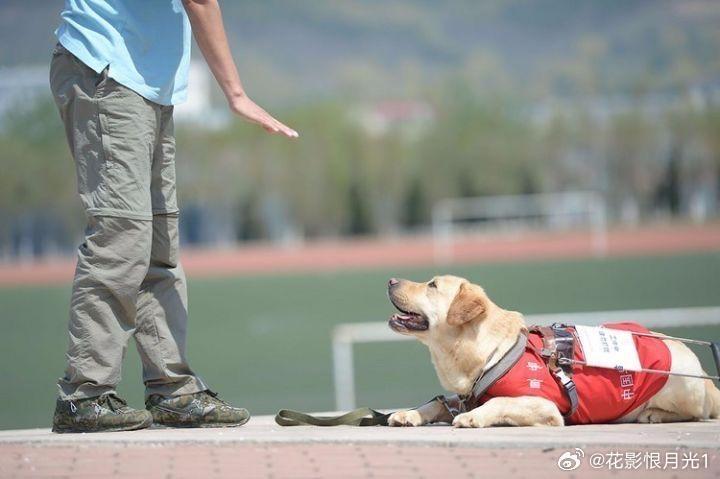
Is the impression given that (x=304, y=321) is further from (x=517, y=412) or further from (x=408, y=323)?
(x=517, y=412)

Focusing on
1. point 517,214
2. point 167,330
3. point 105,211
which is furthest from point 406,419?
point 517,214

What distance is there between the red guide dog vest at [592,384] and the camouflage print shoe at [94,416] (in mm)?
1433

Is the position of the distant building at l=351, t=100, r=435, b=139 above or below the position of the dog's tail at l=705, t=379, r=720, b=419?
above

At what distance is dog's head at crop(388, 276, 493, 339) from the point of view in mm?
4617

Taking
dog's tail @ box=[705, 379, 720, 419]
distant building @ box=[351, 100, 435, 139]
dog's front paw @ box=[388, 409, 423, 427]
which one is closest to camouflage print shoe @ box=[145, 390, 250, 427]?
dog's front paw @ box=[388, 409, 423, 427]

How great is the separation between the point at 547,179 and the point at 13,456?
6277 cm

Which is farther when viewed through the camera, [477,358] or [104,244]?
[477,358]

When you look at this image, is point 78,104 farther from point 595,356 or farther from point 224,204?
point 224,204

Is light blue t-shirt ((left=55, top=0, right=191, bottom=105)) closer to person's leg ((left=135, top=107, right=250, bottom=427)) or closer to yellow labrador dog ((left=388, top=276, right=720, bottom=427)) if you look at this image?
person's leg ((left=135, top=107, right=250, bottom=427))

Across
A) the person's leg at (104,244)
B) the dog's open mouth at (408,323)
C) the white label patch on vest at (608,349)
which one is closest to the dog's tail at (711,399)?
the white label patch on vest at (608,349)

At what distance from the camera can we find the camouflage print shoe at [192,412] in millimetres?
4531

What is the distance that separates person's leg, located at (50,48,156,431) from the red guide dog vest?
1.49m

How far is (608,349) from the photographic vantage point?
4.65m

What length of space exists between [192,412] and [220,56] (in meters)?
1.41
